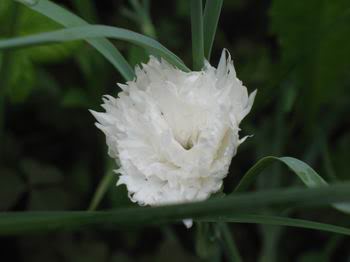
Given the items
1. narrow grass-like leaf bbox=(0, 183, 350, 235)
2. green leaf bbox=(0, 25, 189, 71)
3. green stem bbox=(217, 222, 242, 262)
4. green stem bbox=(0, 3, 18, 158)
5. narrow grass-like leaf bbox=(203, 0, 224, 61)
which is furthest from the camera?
green stem bbox=(0, 3, 18, 158)

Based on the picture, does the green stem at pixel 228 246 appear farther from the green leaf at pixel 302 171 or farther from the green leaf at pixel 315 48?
the green leaf at pixel 315 48

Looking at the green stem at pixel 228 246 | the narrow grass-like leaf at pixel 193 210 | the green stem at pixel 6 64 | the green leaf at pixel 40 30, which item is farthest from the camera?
the green leaf at pixel 40 30

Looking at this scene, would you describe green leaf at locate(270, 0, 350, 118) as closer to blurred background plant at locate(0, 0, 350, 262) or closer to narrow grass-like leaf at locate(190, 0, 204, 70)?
blurred background plant at locate(0, 0, 350, 262)

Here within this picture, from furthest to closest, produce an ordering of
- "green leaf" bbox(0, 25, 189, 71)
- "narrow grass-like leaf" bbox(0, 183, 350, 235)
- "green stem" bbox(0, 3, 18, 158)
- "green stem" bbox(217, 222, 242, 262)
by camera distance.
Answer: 1. "green stem" bbox(0, 3, 18, 158)
2. "green stem" bbox(217, 222, 242, 262)
3. "green leaf" bbox(0, 25, 189, 71)
4. "narrow grass-like leaf" bbox(0, 183, 350, 235)

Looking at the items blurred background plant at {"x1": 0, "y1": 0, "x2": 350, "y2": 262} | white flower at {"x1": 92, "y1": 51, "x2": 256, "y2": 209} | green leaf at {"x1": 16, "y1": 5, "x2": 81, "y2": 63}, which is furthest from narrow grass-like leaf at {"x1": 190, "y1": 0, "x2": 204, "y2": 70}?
green leaf at {"x1": 16, "y1": 5, "x2": 81, "y2": 63}

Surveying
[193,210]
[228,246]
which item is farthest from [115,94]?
[193,210]

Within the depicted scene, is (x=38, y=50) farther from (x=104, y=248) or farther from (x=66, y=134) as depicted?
(x=104, y=248)

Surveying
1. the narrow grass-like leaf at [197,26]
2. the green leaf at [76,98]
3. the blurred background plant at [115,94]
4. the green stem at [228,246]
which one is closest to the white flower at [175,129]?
the narrow grass-like leaf at [197,26]
